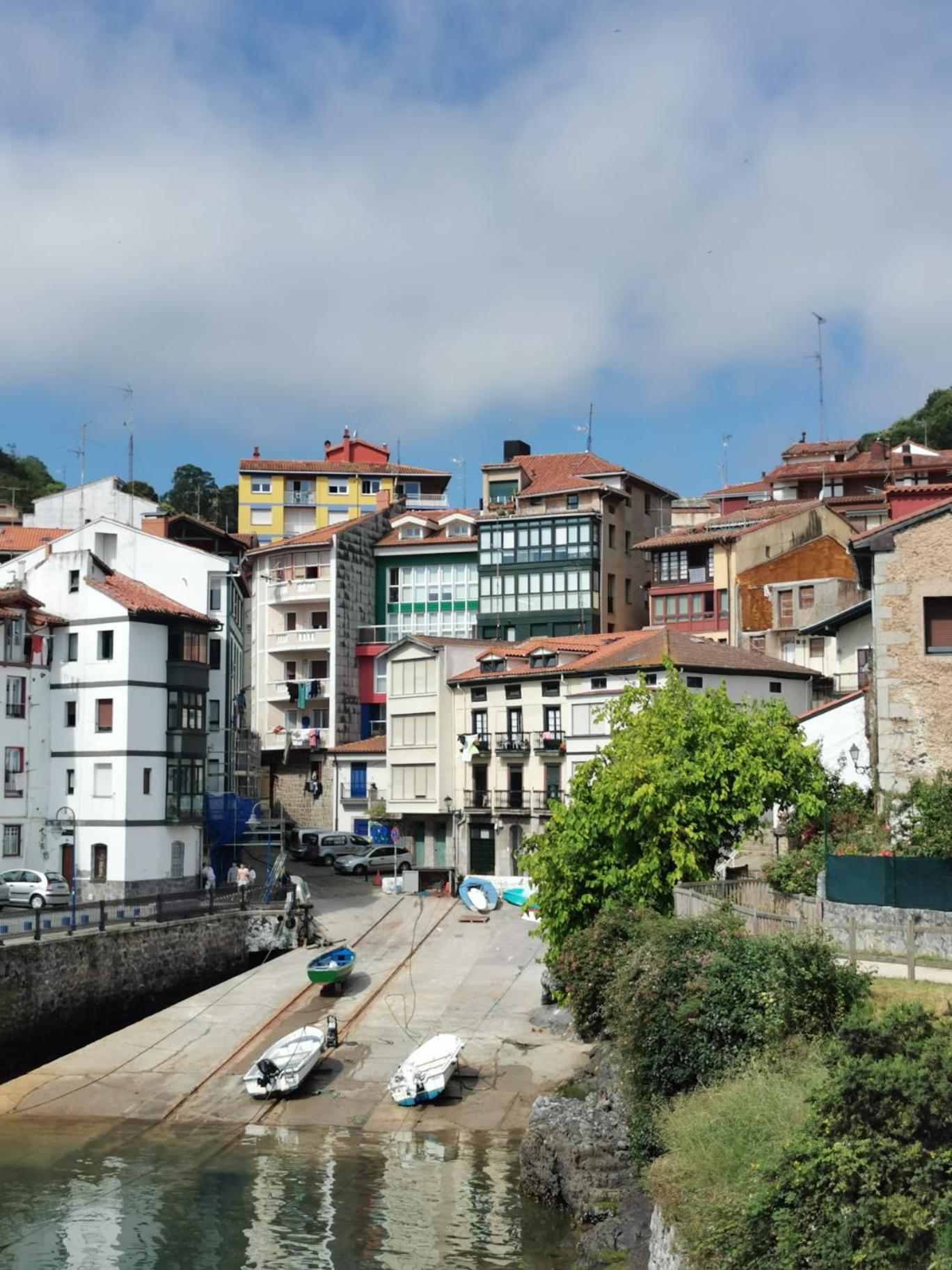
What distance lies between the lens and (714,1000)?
25.4 metres

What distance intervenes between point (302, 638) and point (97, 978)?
39.6 metres

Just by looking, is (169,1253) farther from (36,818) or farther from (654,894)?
(36,818)

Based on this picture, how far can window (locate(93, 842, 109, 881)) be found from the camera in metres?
59.4

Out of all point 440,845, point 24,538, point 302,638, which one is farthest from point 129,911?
point 24,538

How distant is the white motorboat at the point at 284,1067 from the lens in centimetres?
3975

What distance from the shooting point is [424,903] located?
61688 millimetres

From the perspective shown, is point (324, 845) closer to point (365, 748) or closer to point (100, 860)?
point (365, 748)

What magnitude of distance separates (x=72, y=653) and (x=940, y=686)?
38.5m

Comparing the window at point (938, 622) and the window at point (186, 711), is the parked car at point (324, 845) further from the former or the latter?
the window at point (938, 622)

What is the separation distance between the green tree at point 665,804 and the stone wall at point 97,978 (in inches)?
596

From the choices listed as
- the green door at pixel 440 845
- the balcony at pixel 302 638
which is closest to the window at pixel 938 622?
the green door at pixel 440 845

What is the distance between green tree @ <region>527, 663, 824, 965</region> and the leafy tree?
8411 cm

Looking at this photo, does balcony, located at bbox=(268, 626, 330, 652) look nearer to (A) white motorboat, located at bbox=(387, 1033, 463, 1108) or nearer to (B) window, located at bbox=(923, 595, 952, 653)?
(A) white motorboat, located at bbox=(387, 1033, 463, 1108)

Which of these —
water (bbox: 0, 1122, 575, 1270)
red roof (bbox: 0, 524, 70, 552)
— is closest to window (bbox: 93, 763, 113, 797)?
red roof (bbox: 0, 524, 70, 552)
